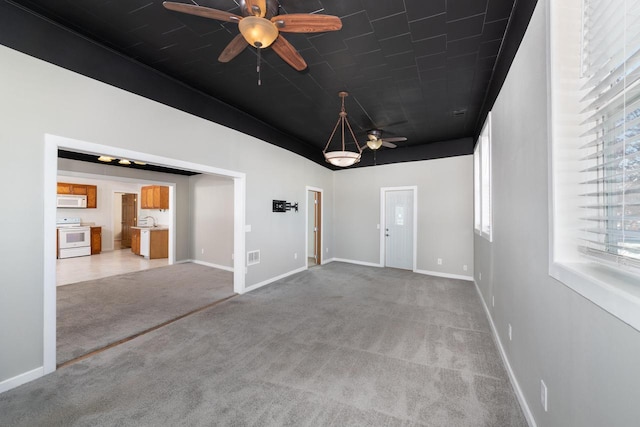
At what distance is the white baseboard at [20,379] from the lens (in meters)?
1.94

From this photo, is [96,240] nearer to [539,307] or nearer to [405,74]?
[405,74]

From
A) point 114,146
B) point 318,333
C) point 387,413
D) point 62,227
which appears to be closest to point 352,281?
point 318,333

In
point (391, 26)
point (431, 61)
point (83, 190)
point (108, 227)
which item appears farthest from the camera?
point (108, 227)

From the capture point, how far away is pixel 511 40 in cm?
217

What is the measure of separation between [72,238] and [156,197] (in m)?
2.49

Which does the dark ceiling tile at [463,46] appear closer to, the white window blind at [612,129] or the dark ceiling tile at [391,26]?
the dark ceiling tile at [391,26]

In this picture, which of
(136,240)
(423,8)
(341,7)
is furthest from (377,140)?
(136,240)

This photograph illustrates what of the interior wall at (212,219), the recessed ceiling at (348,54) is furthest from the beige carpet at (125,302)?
the recessed ceiling at (348,54)

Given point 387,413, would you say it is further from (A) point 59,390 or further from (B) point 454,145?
(B) point 454,145

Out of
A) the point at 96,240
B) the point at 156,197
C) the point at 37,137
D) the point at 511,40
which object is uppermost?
the point at 511,40

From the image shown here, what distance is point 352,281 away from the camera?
5.05m

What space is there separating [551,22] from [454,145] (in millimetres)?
4397

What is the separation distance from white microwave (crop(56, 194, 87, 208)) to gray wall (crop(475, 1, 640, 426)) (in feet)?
34.9

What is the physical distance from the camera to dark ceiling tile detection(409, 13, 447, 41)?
2.11 metres
